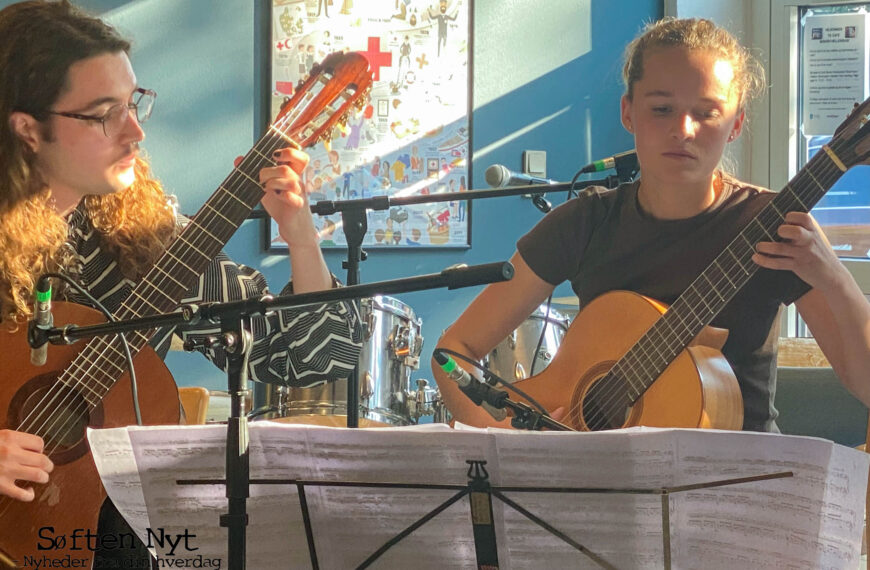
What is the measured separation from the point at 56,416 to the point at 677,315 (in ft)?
3.47

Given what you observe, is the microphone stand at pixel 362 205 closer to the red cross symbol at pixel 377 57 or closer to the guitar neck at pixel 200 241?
the guitar neck at pixel 200 241

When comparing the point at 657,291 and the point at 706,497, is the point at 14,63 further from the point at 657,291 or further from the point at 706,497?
the point at 706,497

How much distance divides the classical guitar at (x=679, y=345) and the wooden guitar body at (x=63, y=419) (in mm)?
738

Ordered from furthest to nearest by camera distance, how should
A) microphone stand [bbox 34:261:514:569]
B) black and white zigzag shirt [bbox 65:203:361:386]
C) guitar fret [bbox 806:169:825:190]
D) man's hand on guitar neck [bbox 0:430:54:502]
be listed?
black and white zigzag shirt [bbox 65:203:361:386]
guitar fret [bbox 806:169:825:190]
man's hand on guitar neck [bbox 0:430:54:502]
microphone stand [bbox 34:261:514:569]

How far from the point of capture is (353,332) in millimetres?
1957

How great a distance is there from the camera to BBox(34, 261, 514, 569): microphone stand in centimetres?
113

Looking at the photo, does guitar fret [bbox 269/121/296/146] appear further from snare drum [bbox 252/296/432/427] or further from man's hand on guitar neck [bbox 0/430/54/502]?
snare drum [bbox 252/296/432/427]

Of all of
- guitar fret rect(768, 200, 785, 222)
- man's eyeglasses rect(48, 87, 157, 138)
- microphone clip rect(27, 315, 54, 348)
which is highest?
man's eyeglasses rect(48, 87, 157, 138)

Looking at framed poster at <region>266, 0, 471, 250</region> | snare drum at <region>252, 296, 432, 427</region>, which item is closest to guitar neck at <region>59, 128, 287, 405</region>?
snare drum at <region>252, 296, 432, 427</region>

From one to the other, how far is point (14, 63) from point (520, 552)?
4.03ft

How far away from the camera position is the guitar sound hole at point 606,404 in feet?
5.74

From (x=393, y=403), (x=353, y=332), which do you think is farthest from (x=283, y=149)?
(x=393, y=403)

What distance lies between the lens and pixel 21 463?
1523 millimetres

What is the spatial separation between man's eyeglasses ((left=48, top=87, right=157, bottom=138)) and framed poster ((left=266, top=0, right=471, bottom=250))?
5.86 ft
